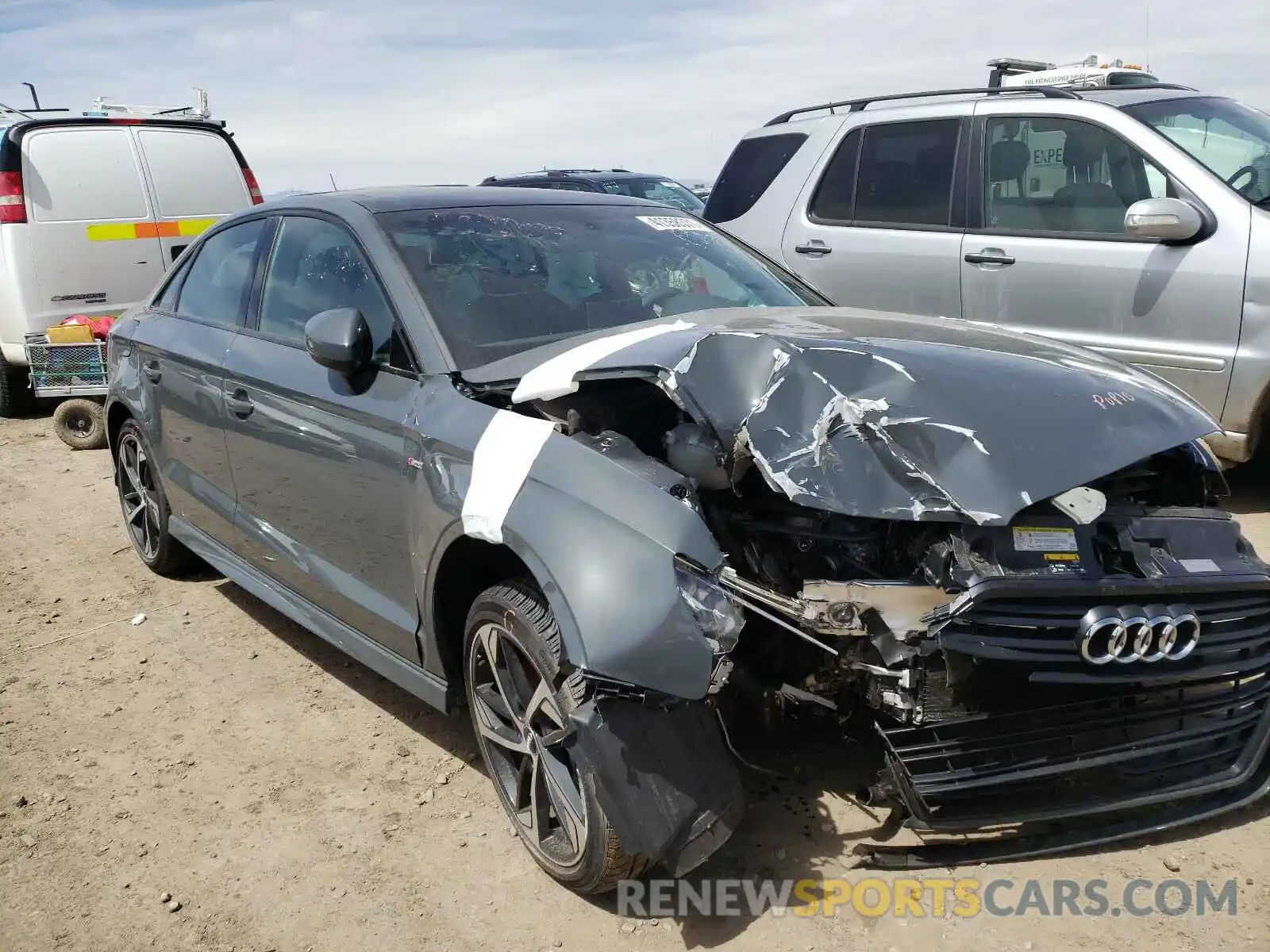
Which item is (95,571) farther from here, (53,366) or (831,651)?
(831,651)

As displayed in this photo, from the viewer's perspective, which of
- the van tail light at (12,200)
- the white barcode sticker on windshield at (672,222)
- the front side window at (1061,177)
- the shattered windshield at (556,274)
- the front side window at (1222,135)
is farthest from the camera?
the van tail light at (12,200)

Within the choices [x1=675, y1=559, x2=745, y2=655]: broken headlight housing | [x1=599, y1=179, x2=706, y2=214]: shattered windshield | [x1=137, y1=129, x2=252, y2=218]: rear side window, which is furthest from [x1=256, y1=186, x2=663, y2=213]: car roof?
[x1=599, y1=179, x2=706, y2=214]: shattered windshield

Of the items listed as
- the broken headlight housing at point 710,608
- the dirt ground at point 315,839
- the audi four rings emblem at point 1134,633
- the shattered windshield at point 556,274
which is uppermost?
the shattered windshield at point 556,274

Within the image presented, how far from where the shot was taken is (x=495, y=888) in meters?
2.84

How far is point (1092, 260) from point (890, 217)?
122cm

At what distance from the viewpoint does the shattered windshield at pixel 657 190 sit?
40.7 ft

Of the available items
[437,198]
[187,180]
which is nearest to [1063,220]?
[437,198]

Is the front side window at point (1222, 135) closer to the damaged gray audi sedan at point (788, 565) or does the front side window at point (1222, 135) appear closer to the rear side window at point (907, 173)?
the rear side window at point (907, 173)

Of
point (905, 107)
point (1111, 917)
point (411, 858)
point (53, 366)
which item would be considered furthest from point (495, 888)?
point (53, 366)

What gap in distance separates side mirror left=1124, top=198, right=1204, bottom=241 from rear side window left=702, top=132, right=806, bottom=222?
7.67 ft

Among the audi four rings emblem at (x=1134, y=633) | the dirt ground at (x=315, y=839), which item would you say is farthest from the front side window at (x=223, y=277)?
the audi four rings emblem at (x=1134, y=633)

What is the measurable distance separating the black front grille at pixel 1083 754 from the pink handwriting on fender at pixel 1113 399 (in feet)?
2.24

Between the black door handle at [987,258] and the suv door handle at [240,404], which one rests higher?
the black door handle at [987,258]

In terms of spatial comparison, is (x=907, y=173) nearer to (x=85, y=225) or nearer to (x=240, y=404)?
(x=240, y=404)
